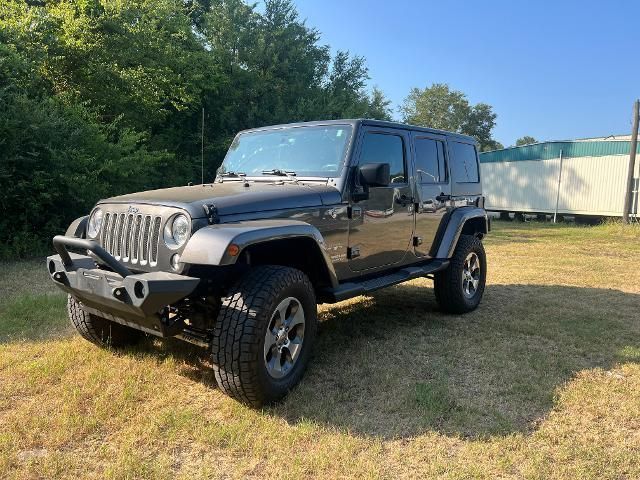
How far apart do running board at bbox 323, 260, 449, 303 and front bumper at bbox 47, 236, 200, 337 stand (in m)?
1.17

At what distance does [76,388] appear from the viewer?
3.27 m

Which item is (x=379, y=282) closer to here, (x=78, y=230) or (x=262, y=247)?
(x=262, y=247)

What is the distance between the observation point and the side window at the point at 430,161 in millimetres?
4953

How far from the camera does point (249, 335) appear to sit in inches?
115

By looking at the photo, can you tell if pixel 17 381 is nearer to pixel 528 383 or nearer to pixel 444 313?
pixel 528 383

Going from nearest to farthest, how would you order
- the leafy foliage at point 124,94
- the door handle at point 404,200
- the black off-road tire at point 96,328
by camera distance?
1. the black off-road tire at point 96,328
2. the door handle at point 404,200
3. the leafy foliage at point 124,94

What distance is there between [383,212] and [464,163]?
2.05 metres

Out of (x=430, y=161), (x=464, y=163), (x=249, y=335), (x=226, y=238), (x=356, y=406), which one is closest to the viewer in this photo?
(x=226, y=238)

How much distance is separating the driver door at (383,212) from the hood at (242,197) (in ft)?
1.31

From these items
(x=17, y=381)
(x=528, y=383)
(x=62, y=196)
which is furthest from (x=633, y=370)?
(x=62, y=196)

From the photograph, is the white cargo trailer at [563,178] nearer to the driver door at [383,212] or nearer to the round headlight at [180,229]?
the driver door at [383,212]

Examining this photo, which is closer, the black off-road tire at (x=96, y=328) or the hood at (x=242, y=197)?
the hood at (x=242, y=197)

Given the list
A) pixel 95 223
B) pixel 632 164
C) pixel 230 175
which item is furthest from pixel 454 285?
pixel 632 164

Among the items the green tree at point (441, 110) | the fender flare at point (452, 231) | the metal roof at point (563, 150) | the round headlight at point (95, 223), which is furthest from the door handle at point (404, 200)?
the green tree at point (441, 110)
